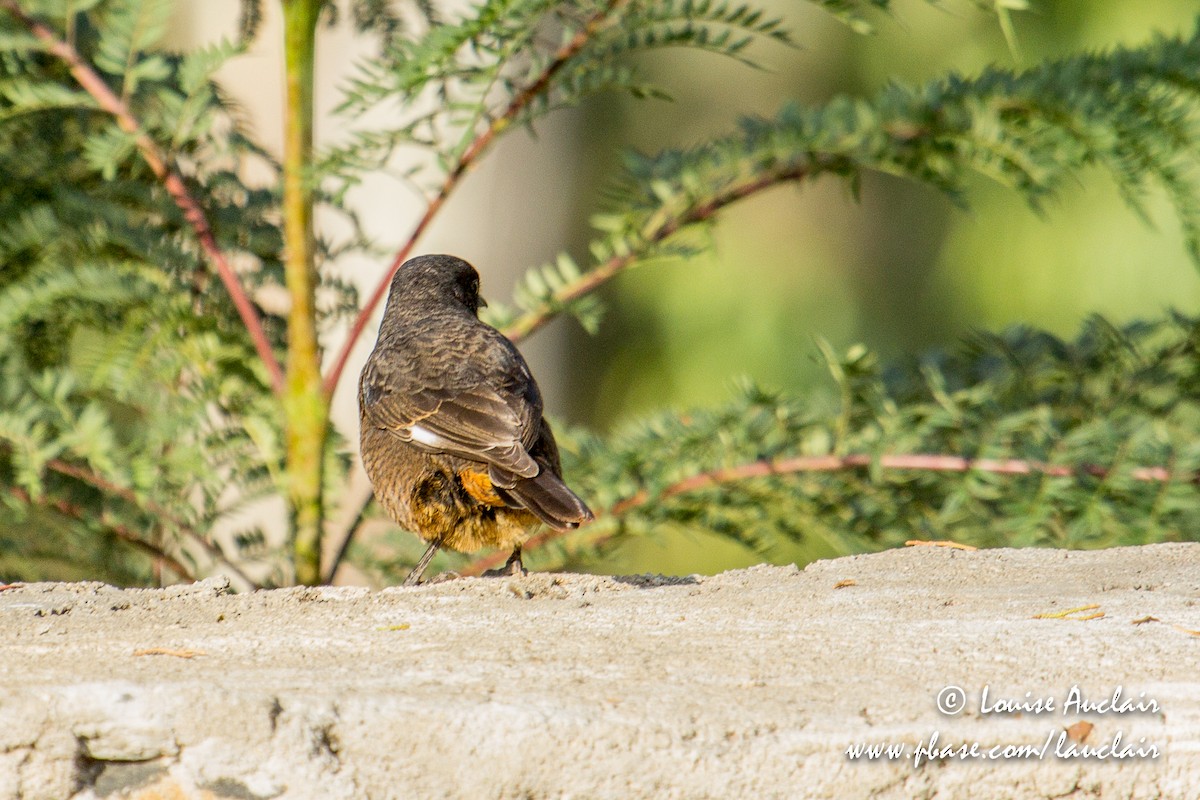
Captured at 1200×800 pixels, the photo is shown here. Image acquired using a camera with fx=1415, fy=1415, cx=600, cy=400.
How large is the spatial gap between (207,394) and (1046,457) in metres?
2.12

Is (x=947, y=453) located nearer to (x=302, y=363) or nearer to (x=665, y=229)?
(x=665, y=229)

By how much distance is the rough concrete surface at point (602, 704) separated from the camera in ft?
5.94

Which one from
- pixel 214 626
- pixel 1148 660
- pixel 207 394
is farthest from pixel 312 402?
pixel 1148 660

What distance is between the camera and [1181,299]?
1002 centimetres

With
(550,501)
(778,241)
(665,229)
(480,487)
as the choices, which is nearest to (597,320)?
(665,229)

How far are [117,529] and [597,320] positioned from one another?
4.35 feet

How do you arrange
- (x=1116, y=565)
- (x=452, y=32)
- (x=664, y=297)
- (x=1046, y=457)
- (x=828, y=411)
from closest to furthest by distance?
(x=1116, y=565), (x=452, y=32), (x=1046, y=457), (x=828, y=411), (x=664, y=297)

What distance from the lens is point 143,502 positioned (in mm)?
3447

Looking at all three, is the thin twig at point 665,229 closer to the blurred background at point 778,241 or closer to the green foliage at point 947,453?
the green foliage at point 947,453

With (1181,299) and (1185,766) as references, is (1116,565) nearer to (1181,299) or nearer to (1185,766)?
(1185,766)

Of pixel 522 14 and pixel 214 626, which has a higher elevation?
pixel 522 14

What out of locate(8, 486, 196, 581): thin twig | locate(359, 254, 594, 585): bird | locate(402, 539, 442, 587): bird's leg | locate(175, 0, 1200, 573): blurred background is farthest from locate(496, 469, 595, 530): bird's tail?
locate(175, 0, 1200, 573): blurred background

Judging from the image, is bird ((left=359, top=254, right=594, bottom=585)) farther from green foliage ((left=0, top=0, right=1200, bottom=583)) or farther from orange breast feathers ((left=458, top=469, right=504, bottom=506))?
green foliage ((left=0, top=0, right=1200, bottom=583))

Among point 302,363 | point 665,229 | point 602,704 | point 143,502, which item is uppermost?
point 665,229
